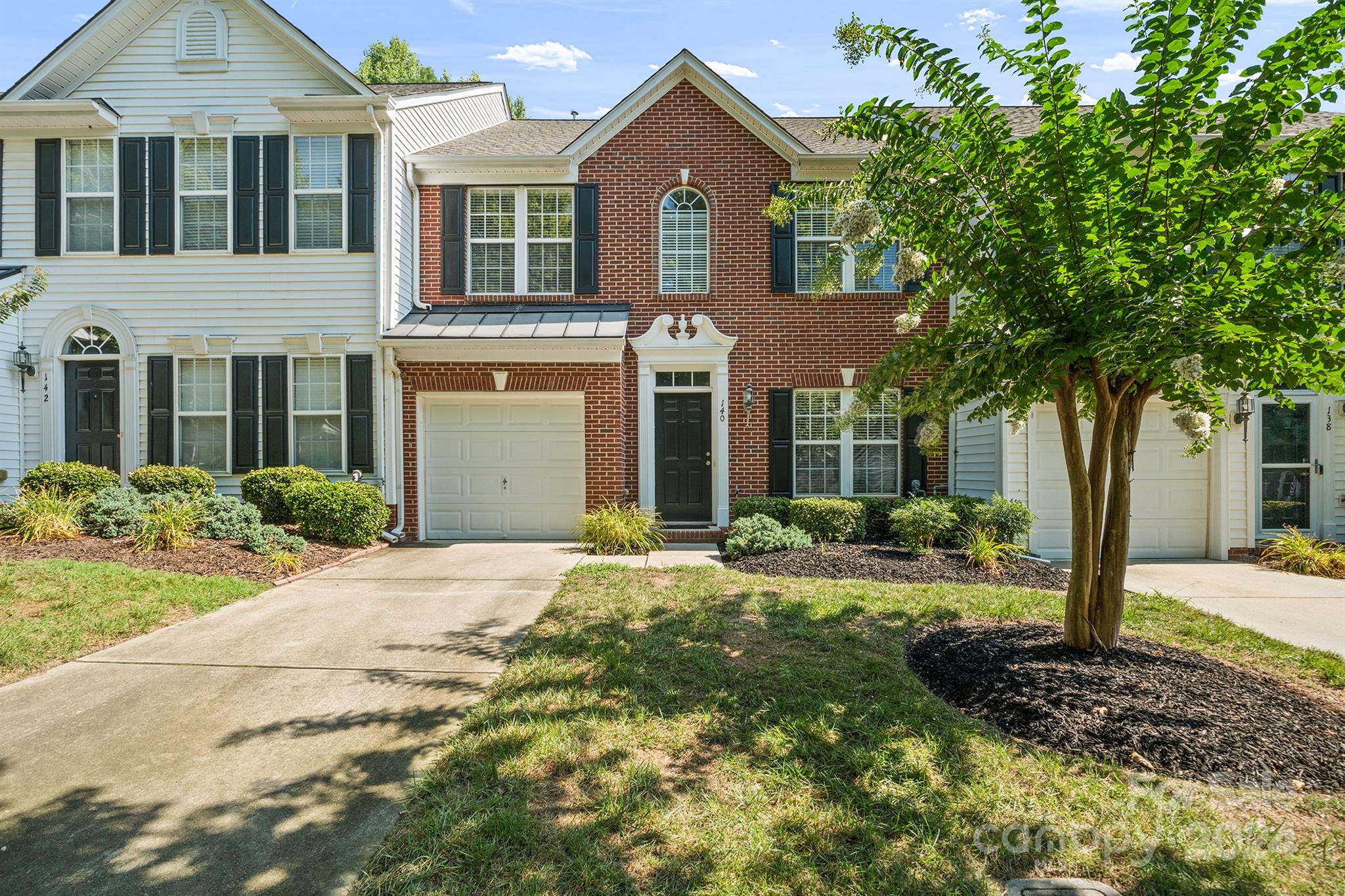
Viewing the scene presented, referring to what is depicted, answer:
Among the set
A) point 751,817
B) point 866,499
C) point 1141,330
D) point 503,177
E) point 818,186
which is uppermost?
point 503,177

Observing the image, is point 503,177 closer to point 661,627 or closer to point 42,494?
point 42,494

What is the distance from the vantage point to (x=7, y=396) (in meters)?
9.57

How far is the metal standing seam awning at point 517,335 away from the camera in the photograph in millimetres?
9445

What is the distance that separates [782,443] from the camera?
10.3 m

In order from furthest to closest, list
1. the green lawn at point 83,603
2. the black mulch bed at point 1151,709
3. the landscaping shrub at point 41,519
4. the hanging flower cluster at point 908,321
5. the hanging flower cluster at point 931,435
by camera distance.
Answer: the landscaping shrub at point 41,519 < the hanging flower cluster at point 908,321 < the hanging flower cluster at point 931,435 < the green lawn at point 83,603 < the black mulch bed at point 1151,709

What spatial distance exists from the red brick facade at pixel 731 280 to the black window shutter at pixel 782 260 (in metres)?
0.09

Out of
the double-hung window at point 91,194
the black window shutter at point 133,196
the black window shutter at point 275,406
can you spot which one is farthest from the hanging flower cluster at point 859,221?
the double-hung window at point 91,194

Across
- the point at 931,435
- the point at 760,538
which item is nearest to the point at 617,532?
the point at 760,538

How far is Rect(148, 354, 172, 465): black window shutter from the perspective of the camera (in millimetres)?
9773

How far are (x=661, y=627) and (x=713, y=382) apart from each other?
19.4 ft

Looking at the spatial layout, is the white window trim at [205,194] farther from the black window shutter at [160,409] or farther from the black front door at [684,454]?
the black front door at [684,454]

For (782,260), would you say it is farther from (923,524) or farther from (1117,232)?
(1117,232)

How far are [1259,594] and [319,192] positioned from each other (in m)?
12.8

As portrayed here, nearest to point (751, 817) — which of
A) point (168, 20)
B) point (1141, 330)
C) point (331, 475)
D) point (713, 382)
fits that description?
point (1141, 330)
